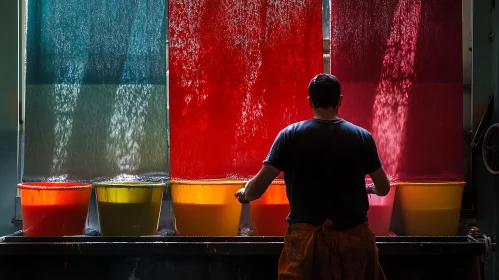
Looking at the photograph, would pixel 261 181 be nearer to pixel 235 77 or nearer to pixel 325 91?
pixel 325 91

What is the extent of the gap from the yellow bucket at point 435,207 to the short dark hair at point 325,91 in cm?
137

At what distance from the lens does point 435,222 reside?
341 cm

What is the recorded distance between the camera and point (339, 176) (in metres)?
2.26

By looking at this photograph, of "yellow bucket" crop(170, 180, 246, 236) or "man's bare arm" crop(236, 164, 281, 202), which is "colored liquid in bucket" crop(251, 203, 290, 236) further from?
"man's bare arm" crop(236, 164, 281, 202)

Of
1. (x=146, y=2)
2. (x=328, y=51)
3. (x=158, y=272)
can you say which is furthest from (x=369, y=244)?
(x=146, y=2)

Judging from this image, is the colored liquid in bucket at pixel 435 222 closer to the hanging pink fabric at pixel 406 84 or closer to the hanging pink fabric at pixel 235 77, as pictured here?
the hanging pink fabric at pixel 406 84

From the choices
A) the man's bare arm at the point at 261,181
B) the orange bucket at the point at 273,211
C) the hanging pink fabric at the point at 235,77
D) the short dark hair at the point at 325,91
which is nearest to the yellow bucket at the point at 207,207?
the orange bucket at the point at 273,211

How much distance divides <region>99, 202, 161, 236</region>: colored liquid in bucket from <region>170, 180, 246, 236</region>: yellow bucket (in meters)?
0.22

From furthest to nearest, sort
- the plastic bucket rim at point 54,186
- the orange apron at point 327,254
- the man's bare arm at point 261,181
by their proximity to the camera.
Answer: the plastic bucket rim at point 54,186
the man's bare arm at point 261,181
the orange apron at point 327,254

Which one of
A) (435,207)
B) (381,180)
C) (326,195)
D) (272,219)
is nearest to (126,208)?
(272,219)

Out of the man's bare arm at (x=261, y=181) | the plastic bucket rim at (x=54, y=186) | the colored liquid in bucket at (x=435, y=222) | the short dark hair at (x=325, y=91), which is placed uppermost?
the short dark hair at (x=325, y=91)

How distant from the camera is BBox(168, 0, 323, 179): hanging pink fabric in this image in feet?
11.9

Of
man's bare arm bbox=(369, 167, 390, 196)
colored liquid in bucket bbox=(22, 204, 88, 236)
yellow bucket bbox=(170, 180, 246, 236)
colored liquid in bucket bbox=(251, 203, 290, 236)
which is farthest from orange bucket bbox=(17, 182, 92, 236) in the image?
man's bare arm bbox=(369, 167, 390, 196)

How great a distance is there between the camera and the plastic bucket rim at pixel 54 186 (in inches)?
127
